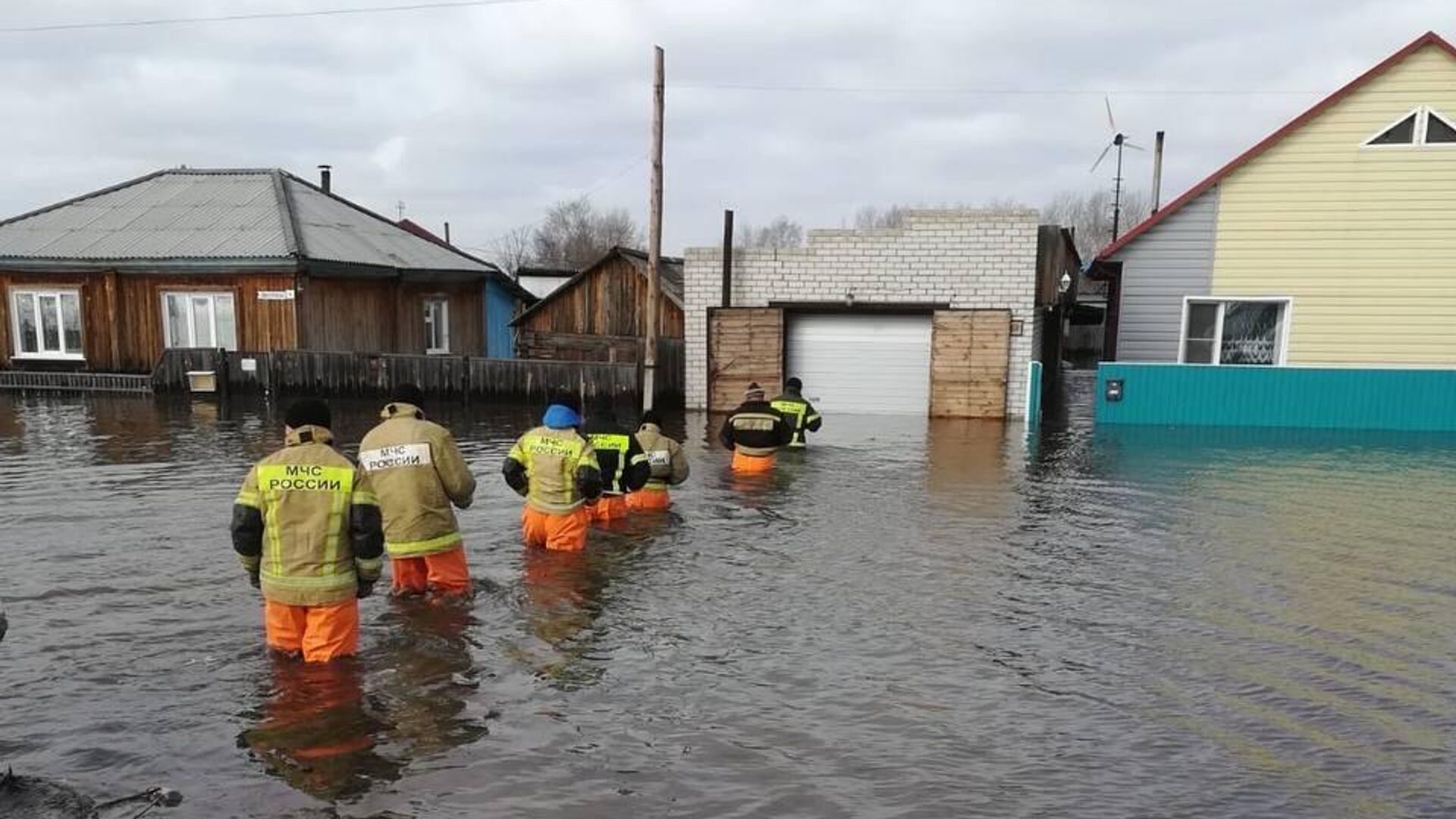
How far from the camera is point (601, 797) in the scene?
15.0 ft

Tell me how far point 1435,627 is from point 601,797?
6.05 meters

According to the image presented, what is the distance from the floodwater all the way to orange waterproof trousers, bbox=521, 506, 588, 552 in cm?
14

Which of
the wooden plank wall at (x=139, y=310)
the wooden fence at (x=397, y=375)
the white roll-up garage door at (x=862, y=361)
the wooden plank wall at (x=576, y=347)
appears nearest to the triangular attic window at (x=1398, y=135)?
the white roll-up garage door at (x=862, y=361)

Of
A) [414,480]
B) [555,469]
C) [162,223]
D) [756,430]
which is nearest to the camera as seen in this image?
[414,480]

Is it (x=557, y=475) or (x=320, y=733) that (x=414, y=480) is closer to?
(x=557, y=475)

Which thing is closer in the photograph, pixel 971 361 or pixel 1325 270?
pixel 1325 270

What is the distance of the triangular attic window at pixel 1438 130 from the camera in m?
17.4

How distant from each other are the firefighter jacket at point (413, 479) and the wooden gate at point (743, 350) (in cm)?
1315

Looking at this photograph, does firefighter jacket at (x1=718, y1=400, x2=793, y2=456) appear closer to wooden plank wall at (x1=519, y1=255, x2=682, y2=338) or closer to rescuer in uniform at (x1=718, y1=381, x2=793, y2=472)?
rescuer in uniform at (x1=718, y1=381, x2=793, y2=472)

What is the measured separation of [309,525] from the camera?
18.1 ft

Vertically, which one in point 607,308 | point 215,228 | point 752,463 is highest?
point 215,228

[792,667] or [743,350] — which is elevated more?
[743,350]

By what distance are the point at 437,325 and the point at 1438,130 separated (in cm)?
2429

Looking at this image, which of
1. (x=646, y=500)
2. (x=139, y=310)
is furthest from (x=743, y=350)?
(x=139, y=310)
